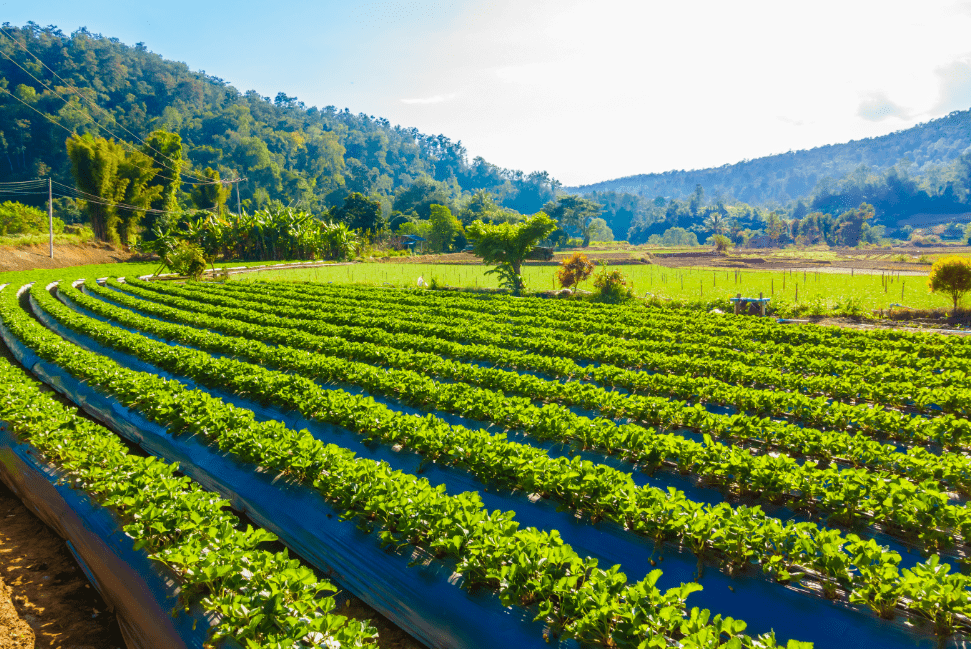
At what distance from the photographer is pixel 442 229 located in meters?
65.5

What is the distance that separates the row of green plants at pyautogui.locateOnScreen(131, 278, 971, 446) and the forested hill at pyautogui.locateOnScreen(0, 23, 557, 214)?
8739cm

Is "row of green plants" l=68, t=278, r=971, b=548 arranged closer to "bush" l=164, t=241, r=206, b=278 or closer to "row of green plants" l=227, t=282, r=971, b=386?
"row of green plants" l=227, t=282, r=971, b=386

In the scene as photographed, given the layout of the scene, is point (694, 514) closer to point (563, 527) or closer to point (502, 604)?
point (563, 527)

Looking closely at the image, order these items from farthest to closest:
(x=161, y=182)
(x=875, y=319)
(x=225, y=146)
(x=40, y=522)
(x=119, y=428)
Answer: 1. (x=225, y=146)
2. (x=161, y=182)
3. (x=875, y=319)
4. (x=119, y=428)
5. (x=40, y=522)

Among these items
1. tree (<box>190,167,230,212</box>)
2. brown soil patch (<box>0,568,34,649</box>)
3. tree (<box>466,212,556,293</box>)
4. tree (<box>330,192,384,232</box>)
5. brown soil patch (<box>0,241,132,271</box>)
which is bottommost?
brown soil patch (<box>0,568,34,649</box>)

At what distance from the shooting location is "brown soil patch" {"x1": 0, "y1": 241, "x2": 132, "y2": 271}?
133 feet

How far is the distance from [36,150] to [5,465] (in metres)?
96.4

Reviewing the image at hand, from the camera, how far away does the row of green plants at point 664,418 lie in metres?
5.74

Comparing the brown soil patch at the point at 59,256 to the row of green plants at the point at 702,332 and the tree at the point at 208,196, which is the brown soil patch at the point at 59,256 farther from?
the row of green plants at the point at 702,332

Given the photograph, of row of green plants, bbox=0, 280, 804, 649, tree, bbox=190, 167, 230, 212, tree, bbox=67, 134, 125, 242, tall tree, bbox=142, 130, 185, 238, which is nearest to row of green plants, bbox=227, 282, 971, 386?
row of green plants, bbox=0, 280, 804, 649

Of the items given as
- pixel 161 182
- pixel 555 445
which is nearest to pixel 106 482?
pixel 555 445

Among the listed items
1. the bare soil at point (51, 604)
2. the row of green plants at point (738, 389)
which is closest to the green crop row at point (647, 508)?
the bare soil at point (51, 604)

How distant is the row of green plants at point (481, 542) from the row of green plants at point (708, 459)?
1295 millimetres

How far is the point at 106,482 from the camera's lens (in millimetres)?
5121
